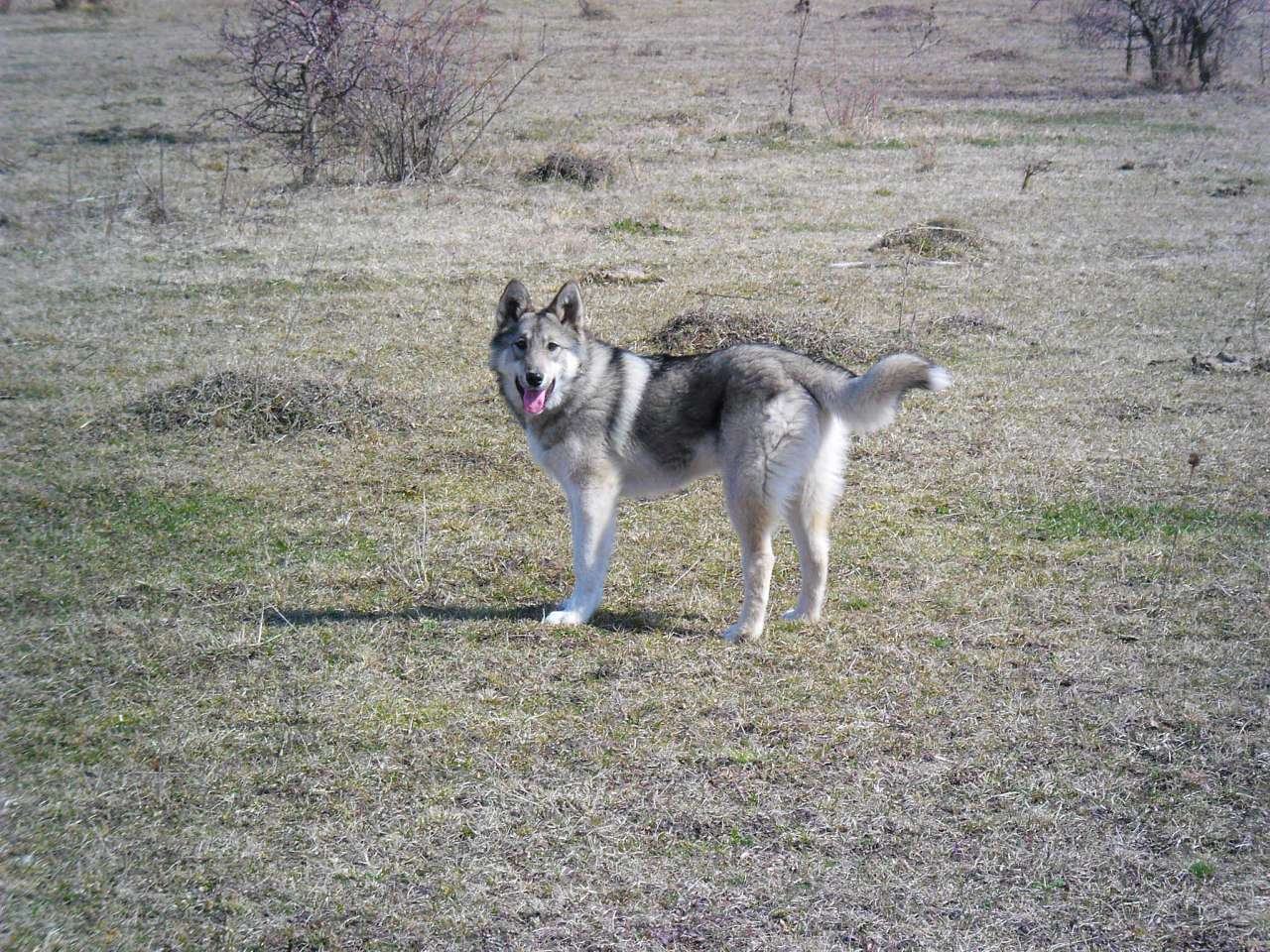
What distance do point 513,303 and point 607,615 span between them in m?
1.59

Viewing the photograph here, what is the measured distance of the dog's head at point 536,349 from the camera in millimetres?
5137

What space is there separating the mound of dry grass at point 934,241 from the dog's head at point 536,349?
7.52 m

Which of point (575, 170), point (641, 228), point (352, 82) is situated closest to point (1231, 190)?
point (641, 228)

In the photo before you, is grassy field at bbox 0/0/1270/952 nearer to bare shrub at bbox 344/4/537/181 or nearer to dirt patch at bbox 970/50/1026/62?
bare shrub at bbox 344/4/537/181

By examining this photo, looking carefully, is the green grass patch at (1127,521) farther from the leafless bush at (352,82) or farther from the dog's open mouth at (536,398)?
the leafless bush at (352,82)

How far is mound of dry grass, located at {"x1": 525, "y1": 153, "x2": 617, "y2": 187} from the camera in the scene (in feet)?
49.8

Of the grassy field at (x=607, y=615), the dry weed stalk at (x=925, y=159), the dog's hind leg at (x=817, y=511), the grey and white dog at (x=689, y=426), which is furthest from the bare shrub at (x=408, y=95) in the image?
the dog's hind leg at (x=817, y=511)

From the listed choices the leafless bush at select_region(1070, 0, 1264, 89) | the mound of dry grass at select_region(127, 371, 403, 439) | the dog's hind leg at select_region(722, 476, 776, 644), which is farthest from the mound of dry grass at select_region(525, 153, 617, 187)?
the leafless bush at select_region(1070, 0, 1264, 89)

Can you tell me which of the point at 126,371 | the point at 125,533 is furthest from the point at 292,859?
the point at 126,371

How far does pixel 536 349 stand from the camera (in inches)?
203

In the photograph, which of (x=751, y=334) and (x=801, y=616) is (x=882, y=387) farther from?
(x=751, y=334)

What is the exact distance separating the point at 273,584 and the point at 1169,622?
14.2 feet

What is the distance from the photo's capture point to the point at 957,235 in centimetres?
1217

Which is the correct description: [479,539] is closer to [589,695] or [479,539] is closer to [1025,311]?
[589,695]
